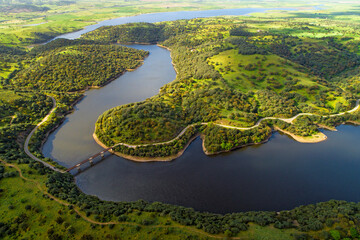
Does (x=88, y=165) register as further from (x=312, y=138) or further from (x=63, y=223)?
(x=312, y=138)

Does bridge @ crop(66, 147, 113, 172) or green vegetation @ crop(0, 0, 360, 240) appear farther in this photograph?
bridge @ crop(66, 147, 113, 172)

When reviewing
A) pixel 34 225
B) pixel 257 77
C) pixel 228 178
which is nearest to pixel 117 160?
pixel 34 225

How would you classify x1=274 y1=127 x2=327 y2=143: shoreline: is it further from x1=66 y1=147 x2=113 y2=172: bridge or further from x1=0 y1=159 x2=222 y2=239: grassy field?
x1=66 y1=147 x2=113 y2=172: bridge

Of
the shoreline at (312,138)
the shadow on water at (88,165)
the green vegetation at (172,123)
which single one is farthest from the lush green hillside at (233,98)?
the shadow on water at (88,165)

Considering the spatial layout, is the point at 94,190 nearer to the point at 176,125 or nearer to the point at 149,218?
the point at 149,218

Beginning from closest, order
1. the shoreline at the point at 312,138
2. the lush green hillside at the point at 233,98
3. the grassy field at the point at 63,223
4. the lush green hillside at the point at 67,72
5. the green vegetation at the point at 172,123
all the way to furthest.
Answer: the grassy field at the point at 63,223 → the green vegetation at the point at 172,123 → the lush green hillside at the point at 233,98 → the shoreline at the point at 312,138 → the lush green hillside at the point at 67,72

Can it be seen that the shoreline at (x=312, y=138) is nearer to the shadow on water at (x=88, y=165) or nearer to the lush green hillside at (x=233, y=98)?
the lush green hillside at (x=233, y=98)

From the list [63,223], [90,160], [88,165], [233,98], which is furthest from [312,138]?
[63,223]

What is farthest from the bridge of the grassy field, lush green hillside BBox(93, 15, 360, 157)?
the grassy field
